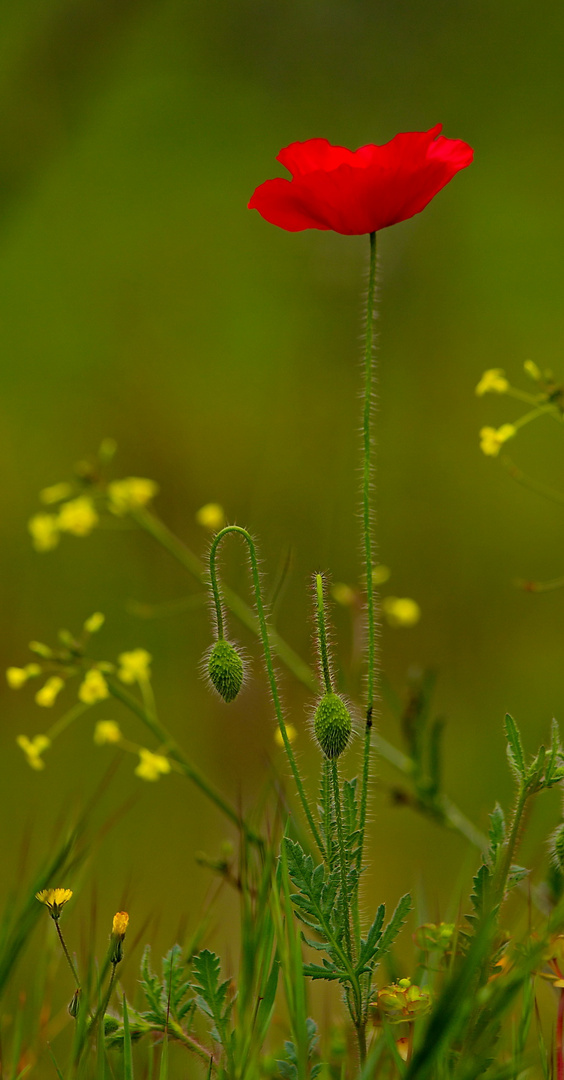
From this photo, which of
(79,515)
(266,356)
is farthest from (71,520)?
(266,356)

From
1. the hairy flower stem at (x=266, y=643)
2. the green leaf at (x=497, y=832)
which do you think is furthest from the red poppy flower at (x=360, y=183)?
the green leaf at (x=497, y=832)

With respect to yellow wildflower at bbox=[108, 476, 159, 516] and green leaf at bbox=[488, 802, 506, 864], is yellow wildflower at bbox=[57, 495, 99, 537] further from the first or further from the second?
green leaf at bbox=[488, 802, 506, 864]

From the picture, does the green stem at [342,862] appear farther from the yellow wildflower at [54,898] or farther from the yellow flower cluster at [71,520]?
the yellow flower cluster at [71,520]

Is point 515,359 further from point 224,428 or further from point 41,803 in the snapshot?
point 41,803

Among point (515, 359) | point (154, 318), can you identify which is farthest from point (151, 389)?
point (515, 359)

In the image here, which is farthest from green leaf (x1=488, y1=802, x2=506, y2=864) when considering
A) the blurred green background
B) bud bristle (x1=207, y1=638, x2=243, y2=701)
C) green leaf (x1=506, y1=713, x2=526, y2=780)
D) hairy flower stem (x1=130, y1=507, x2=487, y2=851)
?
the blurred green background

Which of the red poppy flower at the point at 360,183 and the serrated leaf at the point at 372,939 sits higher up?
the red poppy flower at the point at 360,183
